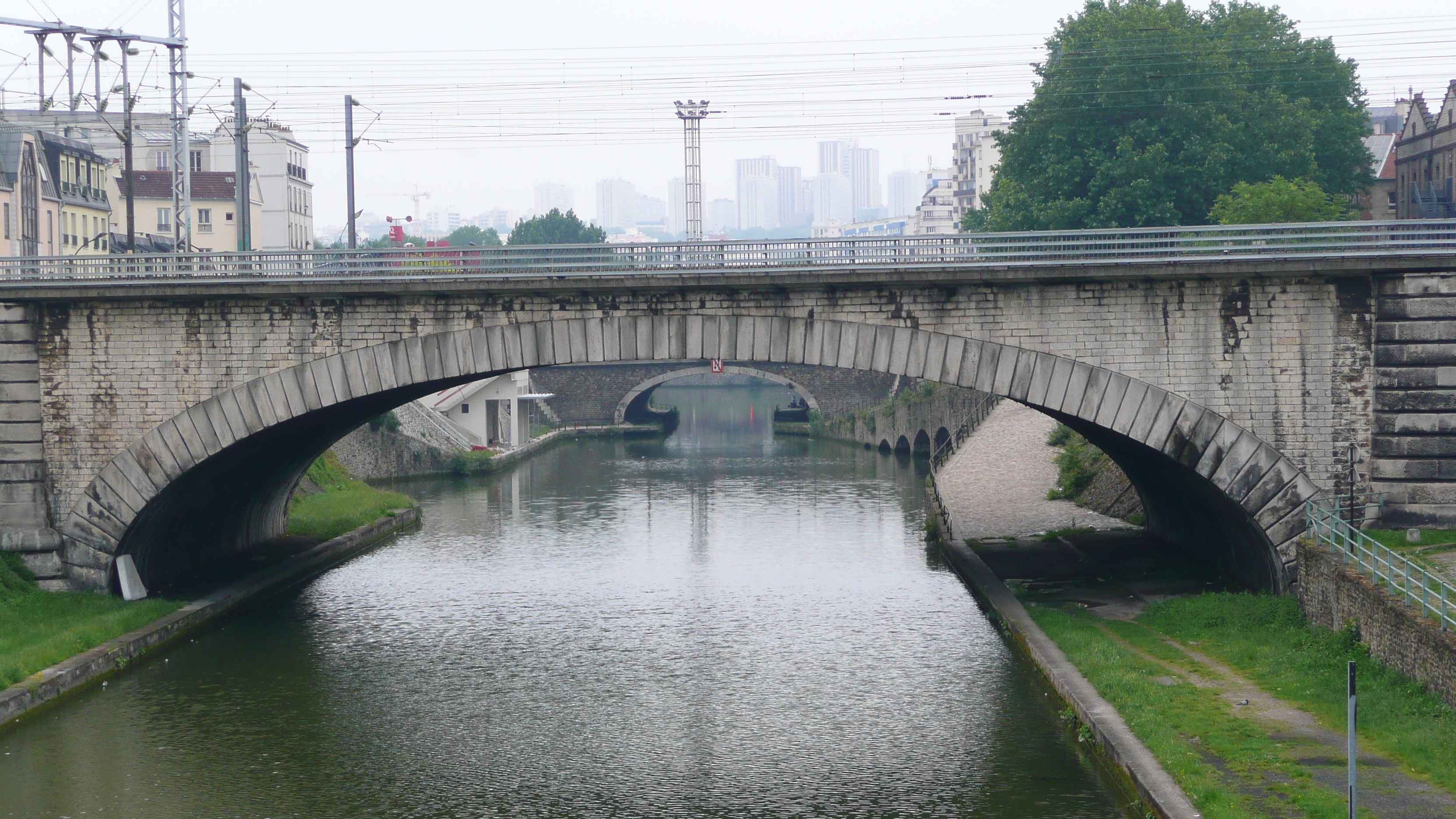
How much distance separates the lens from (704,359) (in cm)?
2548

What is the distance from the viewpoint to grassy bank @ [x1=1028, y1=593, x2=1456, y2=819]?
14930 millimetres

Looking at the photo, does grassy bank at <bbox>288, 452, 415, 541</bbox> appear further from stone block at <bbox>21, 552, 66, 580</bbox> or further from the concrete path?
the concrete path

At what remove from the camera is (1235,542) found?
87.1 feet

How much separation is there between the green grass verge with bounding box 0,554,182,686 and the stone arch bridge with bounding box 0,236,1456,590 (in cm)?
57

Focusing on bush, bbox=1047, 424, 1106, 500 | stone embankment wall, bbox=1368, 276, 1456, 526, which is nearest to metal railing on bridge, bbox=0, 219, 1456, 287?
stone embankment wall, bbox=1368, 276, 1456, 526

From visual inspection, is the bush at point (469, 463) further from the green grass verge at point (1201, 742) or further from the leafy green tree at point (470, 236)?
the leafy green tree at point (470, 236)

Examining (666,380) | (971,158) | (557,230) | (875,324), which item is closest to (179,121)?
(875,324)

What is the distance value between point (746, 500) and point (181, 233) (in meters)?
19.5

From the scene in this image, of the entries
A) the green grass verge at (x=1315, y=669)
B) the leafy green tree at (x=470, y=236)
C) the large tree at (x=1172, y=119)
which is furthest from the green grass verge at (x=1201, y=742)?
the leafy green tree at (x=470, y=236)

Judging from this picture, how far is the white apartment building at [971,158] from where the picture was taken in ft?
484

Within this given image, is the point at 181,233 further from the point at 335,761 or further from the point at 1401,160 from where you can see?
the point at 1401,160

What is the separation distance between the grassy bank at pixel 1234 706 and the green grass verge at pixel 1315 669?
18 mm

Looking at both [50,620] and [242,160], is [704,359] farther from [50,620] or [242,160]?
[242,160]

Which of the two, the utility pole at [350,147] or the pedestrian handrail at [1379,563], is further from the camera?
the utility pole at [350,147]
